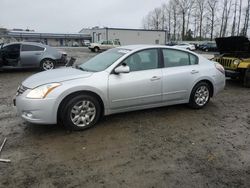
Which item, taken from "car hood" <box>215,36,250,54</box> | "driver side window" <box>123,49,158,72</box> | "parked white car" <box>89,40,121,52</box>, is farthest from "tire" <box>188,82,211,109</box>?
"parked white car" <box>89,40,121,52</box>

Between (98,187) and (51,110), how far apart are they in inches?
66.9

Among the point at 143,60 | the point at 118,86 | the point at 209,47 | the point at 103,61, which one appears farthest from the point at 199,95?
the point at 209,47

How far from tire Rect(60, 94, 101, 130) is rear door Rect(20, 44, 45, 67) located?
26.6 ft

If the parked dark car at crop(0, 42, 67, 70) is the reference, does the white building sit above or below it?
above

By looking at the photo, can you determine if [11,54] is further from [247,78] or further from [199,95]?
[247,78]

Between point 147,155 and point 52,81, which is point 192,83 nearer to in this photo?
point 147,155

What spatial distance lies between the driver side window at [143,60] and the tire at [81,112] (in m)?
1.03

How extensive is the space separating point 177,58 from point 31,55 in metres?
8.20

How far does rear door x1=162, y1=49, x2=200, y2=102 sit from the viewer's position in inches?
201

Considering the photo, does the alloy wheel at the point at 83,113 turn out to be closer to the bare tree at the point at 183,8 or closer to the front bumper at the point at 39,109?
the front bumper at the point at 39,109

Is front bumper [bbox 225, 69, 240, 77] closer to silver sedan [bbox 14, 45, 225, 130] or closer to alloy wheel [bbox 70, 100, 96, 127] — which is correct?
silver sedan [bbox 14, 45, 225, 130]

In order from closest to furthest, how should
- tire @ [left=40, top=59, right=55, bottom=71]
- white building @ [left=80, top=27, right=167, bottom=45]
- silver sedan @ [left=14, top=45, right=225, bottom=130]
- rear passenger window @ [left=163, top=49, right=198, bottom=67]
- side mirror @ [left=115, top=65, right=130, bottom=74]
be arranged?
silver sedan @ [left=14, top=45, right=225, bottom=130], side mirror @ [left=115, top=65, right=130, bottom=74], rear passenger window @ [left=163, top=49, right=198, bottom=67], tire @ [left=40, top=59, right=55, bottom=71], white building @ [left=80, top=27, right=167, bottom=45]

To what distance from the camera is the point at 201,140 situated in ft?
13.4

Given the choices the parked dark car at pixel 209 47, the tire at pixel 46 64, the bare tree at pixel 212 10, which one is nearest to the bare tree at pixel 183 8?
the bare tree at pixel 212 10
